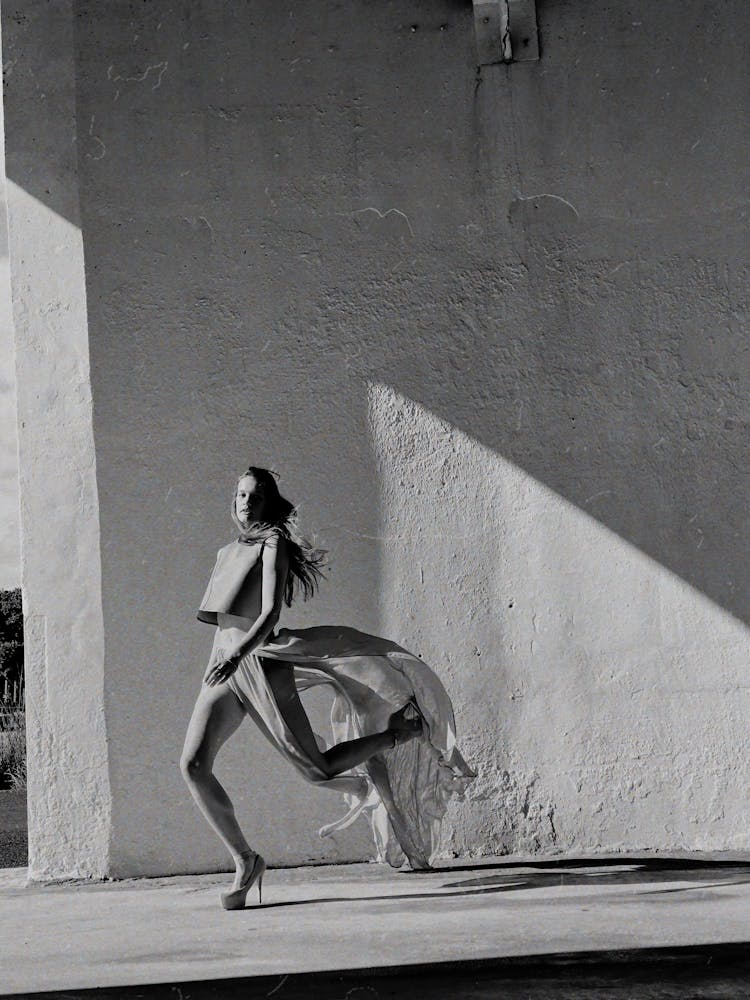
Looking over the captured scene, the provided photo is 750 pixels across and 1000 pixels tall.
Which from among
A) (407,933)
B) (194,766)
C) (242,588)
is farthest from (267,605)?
(407,933)

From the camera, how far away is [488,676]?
6250 mm

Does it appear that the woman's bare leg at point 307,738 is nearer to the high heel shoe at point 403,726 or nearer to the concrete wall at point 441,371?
the high heel shoe at point 403,726

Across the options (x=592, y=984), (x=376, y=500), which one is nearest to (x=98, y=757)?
(x=376, y=500)

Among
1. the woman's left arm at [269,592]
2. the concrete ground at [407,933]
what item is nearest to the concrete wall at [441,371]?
the concrete ground at [407,933]

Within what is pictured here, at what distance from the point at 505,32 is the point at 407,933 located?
4.53m

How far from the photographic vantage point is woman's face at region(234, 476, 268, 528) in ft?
17.2

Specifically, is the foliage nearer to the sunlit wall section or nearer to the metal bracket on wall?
the sunlit wall section

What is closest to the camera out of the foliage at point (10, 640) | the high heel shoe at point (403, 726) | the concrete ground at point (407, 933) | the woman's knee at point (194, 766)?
the concrete ground at point (407, 933)

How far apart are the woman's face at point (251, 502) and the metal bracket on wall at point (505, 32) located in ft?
9.20

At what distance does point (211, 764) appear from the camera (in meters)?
5.03

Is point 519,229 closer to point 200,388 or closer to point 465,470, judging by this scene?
point 465,470

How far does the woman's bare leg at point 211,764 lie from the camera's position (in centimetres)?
499

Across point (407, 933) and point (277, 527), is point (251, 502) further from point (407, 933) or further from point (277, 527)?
point (407, 933)

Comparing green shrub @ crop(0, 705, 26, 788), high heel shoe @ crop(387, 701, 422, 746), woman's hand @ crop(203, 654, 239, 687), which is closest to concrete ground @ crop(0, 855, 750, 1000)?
high heel shoe @ crop(387, 701, 422, 746)
